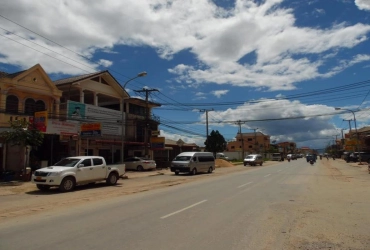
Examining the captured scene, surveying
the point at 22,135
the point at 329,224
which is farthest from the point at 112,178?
the point at 329,224

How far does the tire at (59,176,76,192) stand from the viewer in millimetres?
16625

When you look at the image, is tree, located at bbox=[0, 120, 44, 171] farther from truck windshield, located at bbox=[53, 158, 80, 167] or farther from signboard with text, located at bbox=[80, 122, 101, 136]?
signboard with text, located at bbox=[80, 122, 101, 136]

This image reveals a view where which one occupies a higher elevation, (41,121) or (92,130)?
(41,121)

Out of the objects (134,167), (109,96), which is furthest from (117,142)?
(109,96)

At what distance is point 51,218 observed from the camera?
30.7ft

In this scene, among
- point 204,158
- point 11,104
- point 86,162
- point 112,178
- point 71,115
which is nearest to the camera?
point 86,162

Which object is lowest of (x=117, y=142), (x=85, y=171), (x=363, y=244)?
(x=363, y=244)

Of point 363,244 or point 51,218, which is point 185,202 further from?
point 363,244

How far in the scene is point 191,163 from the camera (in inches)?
1201

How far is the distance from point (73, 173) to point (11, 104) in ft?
43.3

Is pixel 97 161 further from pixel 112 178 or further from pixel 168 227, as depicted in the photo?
pixel 168 227

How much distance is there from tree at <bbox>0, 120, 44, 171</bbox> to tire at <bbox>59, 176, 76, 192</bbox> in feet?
19.0

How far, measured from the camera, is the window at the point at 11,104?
87.0 feet

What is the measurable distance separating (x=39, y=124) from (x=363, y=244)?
2085cm
